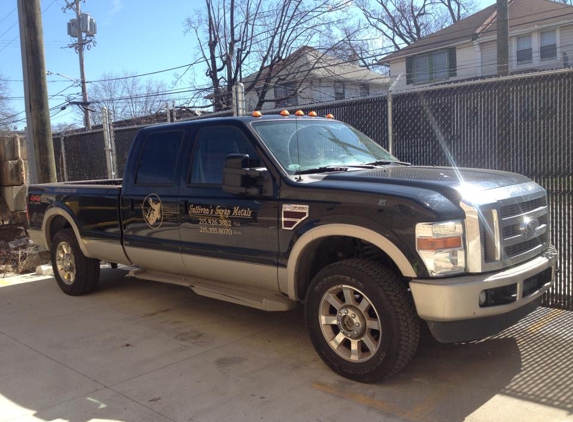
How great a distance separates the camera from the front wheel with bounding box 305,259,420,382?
371 centimetres

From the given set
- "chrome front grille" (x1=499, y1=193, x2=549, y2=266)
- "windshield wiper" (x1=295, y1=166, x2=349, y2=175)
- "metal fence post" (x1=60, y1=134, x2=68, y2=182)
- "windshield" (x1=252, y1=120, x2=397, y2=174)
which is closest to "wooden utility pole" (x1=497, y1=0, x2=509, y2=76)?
"windshield" (x1=252, y1=120, x2=397, y2=174)

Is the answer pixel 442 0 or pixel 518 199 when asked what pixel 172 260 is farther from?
pixel 442 0

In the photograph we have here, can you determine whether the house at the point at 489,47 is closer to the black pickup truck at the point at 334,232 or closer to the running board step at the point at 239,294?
the black pickup truck at the point at 334,232

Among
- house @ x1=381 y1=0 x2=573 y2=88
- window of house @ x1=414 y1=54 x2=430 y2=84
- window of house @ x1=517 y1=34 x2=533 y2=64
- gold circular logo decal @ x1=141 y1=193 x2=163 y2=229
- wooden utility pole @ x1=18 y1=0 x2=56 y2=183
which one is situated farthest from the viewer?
window of house @ x1=414 y1=54 x2=430 y2=84

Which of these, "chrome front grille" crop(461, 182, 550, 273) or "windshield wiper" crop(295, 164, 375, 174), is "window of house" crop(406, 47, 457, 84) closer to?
"windshield wiper" crop(295, 164, 375, 174)

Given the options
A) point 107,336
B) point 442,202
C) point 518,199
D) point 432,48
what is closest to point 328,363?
point 442,202

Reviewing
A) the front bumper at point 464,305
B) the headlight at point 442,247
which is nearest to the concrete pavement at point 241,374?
the front bumper at point 464,305

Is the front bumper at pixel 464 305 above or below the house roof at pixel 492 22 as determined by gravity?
below

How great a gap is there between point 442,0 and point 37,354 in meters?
42.3

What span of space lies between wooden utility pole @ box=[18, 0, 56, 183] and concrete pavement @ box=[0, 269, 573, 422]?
13.8 feet

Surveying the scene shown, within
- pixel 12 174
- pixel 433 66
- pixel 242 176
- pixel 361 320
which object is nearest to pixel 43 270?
pixel 12 174

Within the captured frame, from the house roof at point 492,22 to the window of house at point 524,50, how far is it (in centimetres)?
68

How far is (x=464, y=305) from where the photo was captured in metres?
3.50

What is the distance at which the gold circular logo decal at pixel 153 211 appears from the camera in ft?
17.7
